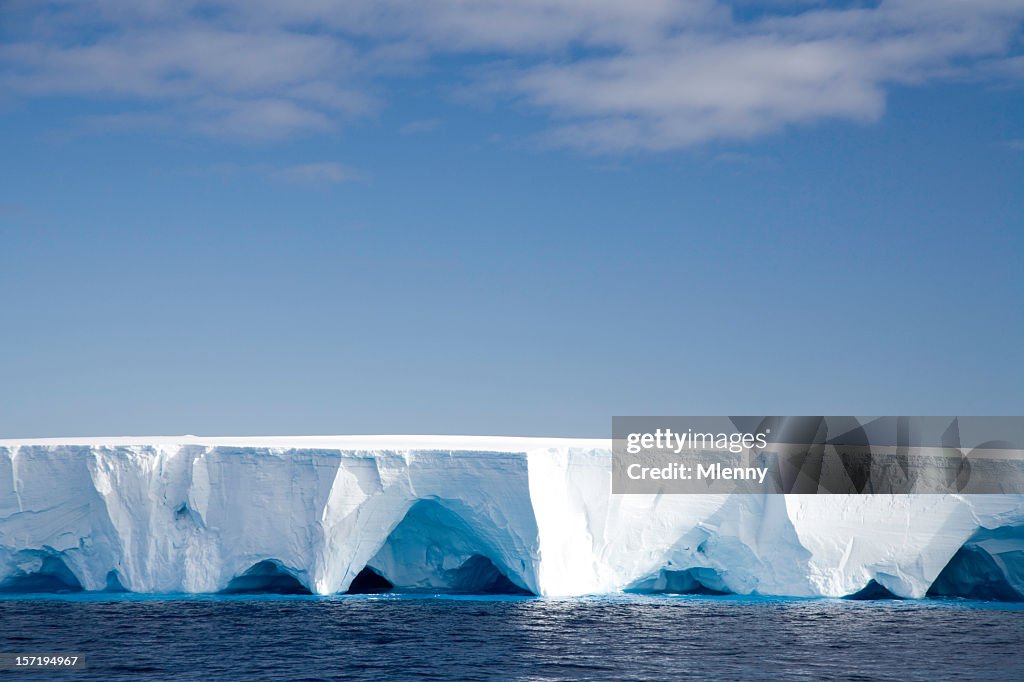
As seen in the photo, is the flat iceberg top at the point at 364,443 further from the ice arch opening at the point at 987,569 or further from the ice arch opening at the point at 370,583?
the ice arch opening at the point at 987,569

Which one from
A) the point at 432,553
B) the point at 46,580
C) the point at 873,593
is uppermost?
the point at 432,553

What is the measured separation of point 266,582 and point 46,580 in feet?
13.2

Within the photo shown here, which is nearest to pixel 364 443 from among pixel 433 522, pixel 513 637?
pixel 433 522

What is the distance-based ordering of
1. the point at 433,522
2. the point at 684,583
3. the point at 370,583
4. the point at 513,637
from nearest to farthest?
1. the point at 513,637
2. the point at 433,522
3. the point at 684,583
4. the point at 370,583

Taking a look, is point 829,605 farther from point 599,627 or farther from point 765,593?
point 599,627

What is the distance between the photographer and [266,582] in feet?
62.0

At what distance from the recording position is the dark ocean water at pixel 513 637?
12.4 m

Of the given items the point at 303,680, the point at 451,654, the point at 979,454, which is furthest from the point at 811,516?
the point at 303,680

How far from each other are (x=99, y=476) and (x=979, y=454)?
46.9ft

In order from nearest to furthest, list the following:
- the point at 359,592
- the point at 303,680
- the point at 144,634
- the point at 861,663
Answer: the point at 303,680 < the point at 861,663 < the point at 144,634 < the point at 359,592

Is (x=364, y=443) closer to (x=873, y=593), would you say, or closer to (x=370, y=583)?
(x=370, y=583)

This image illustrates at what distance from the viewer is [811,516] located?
1766cm

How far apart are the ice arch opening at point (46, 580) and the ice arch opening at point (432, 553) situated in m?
5.28

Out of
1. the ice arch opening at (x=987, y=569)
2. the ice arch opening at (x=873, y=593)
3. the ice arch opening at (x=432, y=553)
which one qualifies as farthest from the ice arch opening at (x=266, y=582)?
the ice arch opening at (x=987, y=569)
